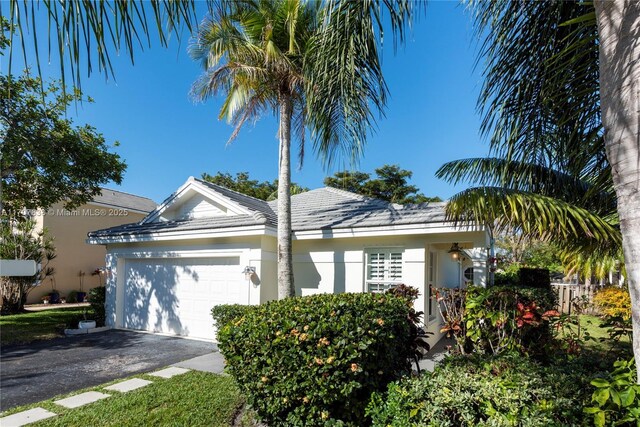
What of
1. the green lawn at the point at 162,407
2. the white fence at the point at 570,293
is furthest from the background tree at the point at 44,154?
the white fence at the point at 570,293

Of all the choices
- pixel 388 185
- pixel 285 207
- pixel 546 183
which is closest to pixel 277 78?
pixel 285 207

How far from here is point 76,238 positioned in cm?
2155

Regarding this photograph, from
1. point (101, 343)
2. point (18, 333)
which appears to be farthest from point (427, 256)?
point (18, 333)

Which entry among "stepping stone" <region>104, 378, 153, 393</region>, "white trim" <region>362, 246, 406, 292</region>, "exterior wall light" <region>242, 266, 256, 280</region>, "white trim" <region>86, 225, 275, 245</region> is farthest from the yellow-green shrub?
"stepping stone" <region>104, 378, 153, 393</region>

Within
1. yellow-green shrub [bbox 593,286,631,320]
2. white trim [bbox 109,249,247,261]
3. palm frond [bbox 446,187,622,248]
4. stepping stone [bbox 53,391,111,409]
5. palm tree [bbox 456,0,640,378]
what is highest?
palm tree [bbox 456,0,640,378]

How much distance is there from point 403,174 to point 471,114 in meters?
27.8

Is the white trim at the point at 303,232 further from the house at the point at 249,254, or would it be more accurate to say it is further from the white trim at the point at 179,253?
the white trim at the point at 179,253

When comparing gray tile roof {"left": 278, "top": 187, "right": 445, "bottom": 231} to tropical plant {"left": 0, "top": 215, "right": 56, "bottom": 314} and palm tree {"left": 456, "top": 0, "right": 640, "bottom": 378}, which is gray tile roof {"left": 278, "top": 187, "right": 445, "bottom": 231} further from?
tropical plant {"left": 0, "top": 215, "right": 56, "bottom": 314}

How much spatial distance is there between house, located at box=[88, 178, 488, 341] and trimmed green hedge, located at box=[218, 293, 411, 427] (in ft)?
15.7

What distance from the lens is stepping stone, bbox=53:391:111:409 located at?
5.71 metres

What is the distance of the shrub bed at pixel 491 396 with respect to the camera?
299cm

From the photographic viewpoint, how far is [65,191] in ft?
38.3

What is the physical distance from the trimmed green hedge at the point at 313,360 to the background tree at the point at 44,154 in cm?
880

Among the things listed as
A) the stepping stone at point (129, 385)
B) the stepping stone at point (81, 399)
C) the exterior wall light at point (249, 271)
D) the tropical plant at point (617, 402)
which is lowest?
the stepping stone at point (129, 385)
